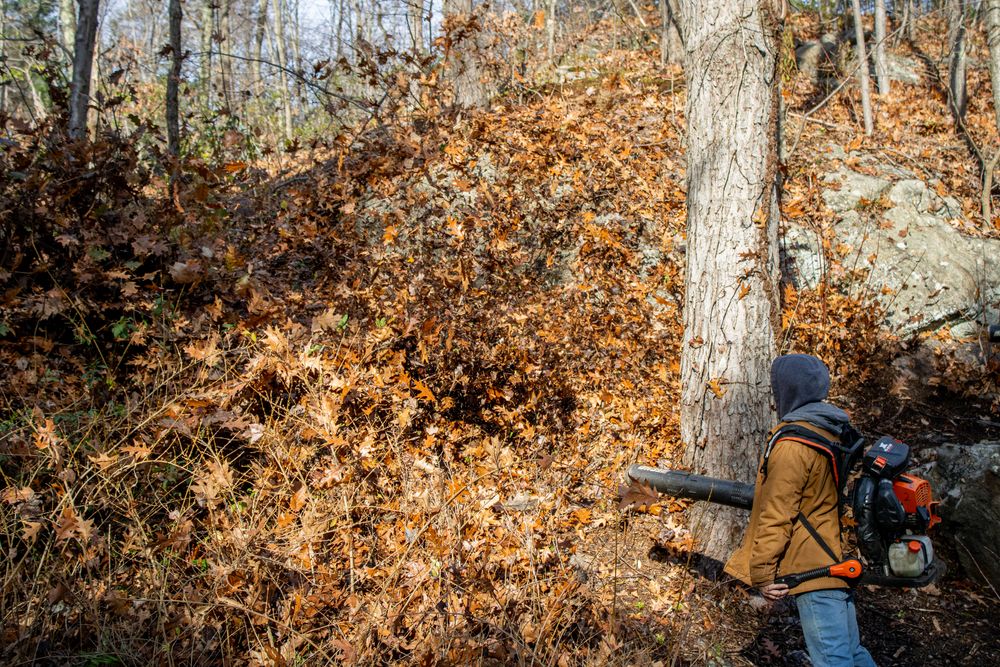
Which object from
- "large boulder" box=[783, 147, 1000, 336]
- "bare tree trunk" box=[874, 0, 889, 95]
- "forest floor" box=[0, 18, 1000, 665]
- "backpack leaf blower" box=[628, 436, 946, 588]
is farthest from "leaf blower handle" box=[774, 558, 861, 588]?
"bare tree trunk" box=[874, 0, 889, 95]

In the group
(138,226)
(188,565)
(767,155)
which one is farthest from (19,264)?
(767,155)

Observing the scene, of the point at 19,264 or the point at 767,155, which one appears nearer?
the point at 767,155

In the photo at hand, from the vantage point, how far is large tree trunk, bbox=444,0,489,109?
341 inches

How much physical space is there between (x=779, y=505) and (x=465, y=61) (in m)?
8.39

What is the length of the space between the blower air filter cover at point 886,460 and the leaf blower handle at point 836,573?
1.47ft

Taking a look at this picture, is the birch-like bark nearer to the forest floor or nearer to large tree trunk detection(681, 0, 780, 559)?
the forest floor

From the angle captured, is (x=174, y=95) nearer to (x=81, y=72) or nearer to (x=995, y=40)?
(x=81, y=72)

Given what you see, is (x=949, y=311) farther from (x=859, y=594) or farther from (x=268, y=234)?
(x=268, y=234)

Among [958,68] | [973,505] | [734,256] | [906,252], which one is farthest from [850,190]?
[958,68]

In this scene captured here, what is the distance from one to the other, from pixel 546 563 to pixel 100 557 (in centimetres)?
302

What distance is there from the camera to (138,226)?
5477mm

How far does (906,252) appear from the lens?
7.64m

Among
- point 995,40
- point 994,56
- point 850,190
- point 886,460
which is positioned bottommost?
point 886,460

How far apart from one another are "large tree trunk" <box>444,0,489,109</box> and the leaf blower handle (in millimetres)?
7493
